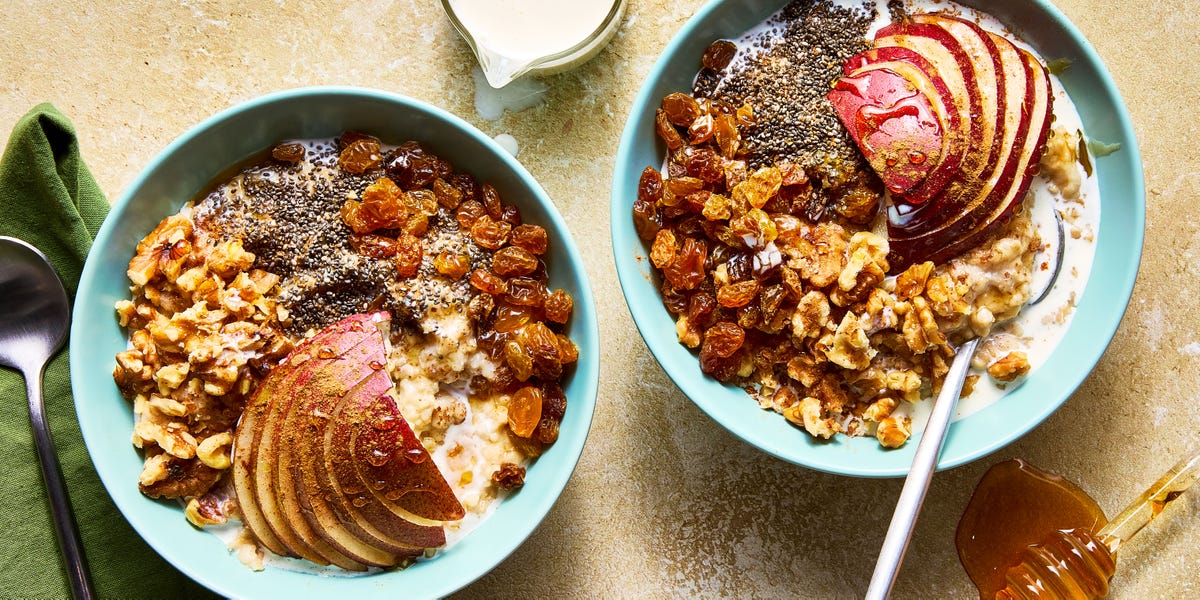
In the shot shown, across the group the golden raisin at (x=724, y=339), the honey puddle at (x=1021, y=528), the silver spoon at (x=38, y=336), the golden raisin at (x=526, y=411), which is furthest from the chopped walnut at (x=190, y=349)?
the honey puddle at (x=1021, y=528)

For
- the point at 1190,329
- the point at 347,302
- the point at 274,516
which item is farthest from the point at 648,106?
the point at 1190,329

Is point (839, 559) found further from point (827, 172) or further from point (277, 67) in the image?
point (277, 67)

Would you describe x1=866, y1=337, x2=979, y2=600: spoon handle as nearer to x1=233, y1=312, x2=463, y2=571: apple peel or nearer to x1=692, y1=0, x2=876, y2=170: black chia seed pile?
x1=692, y1=0, x2=876, y2=170: black chia seed pile

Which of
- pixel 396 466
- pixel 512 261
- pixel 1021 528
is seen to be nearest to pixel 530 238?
pixel 512 261

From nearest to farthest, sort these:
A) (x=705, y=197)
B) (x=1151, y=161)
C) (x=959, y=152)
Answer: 1. (x=959, y=152)
2. (x=705, y=197)
3. (x=1151, y=161)

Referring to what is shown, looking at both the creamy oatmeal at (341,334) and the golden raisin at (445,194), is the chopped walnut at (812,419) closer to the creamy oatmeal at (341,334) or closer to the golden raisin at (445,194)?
the creamy oatmeal at (341,334)

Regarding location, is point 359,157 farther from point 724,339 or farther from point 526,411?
point 724,339
